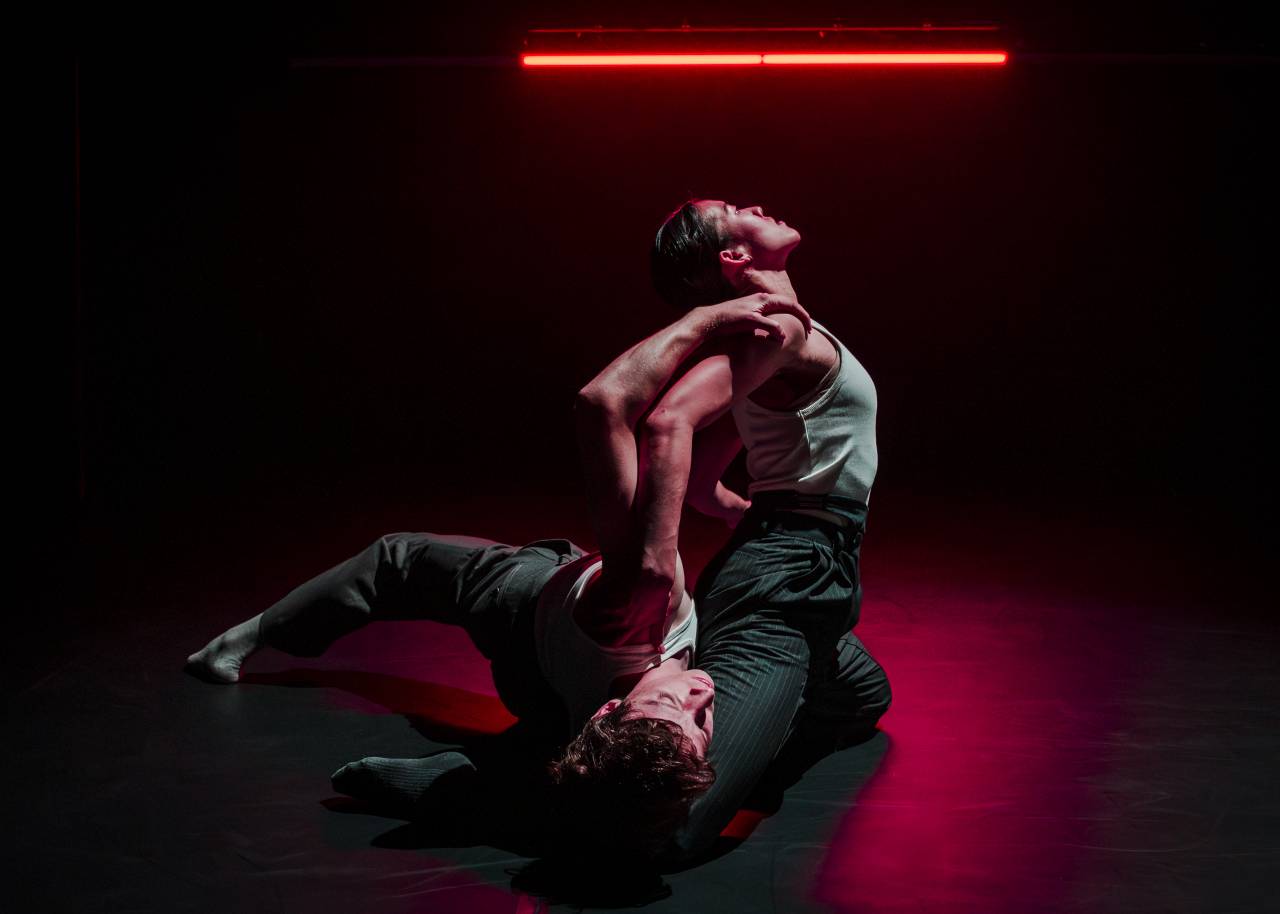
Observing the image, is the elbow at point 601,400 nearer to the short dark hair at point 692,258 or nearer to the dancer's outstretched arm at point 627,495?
the dancer's outstretched arm at point 627,495

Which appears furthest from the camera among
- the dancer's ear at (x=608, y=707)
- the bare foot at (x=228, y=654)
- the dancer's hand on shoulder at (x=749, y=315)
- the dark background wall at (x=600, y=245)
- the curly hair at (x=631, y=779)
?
the dark background wall at (x=600, y=245)

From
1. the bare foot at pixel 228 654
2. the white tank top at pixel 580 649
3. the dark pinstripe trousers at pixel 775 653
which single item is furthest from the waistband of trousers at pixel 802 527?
the bare foot at pixel 228 654

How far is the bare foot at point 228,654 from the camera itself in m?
2.98

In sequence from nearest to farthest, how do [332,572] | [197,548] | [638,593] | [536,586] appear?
[638,593]
[536,586]
[332,572]
[197,548]

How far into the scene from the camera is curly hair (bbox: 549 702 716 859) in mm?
1929

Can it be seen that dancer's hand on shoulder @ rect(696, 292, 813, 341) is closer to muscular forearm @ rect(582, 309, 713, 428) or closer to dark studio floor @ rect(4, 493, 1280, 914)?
muscular forearm @ rect(582, 309, 713, 428)

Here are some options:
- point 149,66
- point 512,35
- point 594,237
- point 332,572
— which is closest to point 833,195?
point 594,237

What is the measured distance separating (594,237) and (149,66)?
Answer: 97.7 inches

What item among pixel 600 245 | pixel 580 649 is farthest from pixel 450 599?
pixel 600 245

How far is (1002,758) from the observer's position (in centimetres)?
258

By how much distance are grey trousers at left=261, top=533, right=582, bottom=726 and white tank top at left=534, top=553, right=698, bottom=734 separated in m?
0.06

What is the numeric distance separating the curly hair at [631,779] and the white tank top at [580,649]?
21 cm

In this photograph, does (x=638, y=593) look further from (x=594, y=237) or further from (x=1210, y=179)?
(x=1210, y=179)

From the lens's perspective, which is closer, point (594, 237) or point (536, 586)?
point (536, 586)
